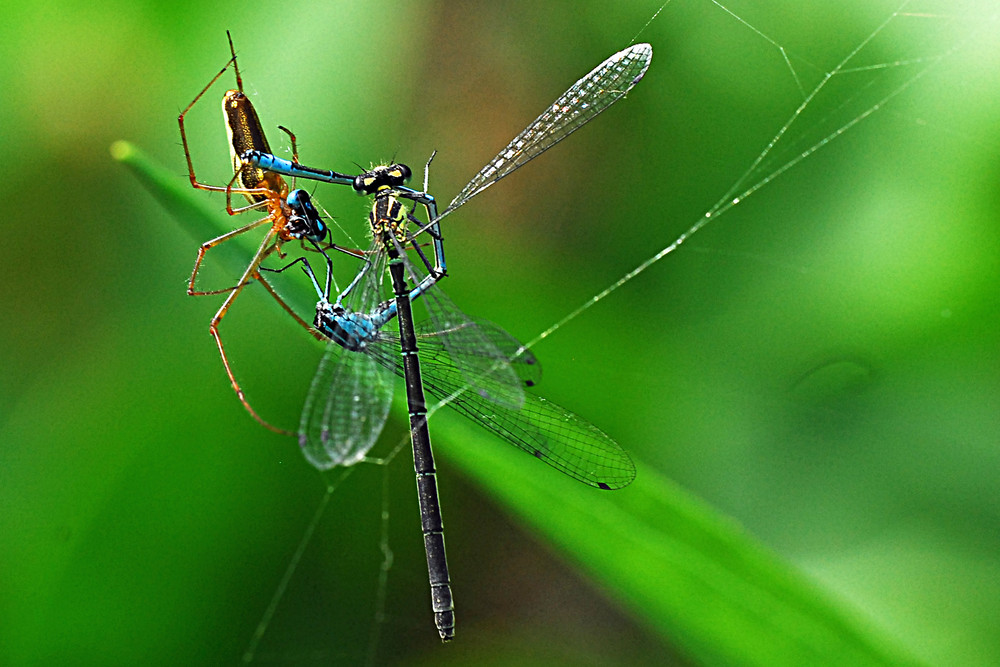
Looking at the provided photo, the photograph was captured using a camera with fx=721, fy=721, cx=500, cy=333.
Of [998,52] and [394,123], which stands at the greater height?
[998,52]

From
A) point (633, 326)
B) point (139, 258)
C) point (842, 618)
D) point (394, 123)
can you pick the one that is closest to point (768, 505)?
point (633, 326)

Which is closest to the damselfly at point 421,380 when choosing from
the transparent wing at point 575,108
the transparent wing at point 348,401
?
the transparent wing at point 348,401

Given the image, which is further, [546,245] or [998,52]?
[546,245]

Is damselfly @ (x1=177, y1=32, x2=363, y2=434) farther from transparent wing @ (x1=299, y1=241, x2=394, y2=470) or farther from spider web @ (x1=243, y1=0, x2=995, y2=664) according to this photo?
spider web @ (x1=243, y1=0, x2=995, y2=664)

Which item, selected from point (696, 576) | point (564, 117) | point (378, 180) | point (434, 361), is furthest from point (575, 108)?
point (696, 576)

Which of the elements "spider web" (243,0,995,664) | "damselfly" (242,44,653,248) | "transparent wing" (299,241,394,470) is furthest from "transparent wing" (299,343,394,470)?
"spider web" (243,0,995,664)

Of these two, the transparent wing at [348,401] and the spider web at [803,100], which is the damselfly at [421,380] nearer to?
the transparent wing at [348,401]

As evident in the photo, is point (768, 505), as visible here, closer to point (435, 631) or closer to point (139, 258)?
point (435, 631)
